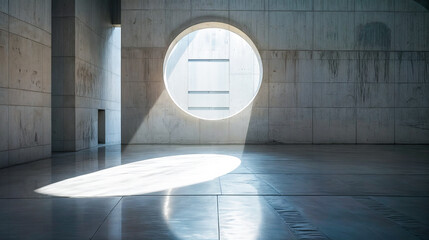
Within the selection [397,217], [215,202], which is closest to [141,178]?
[215,202]

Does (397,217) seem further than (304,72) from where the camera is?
No

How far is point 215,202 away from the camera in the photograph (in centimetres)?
542

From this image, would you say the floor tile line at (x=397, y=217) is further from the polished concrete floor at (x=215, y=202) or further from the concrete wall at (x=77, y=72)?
the concrete wall at (x=77, y=72)

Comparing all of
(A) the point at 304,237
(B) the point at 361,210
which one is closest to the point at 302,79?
(B) the point at 361,210

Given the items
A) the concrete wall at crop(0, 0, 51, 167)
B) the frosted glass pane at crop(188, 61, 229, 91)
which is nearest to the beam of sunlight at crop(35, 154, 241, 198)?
the concrete wall at crop(0, 0, 51, 167)

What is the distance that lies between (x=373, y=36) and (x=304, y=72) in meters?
3.49

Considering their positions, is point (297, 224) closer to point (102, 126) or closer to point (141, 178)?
point (141, 178)

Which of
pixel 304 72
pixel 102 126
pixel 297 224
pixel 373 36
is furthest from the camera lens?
pixel 102 126

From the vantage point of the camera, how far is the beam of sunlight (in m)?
6.20

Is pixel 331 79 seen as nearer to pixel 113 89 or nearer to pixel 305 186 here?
pixel 113 89

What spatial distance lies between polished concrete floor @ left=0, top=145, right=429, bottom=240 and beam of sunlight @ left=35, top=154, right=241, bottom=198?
0.06 ft

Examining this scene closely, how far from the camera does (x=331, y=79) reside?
17.2m

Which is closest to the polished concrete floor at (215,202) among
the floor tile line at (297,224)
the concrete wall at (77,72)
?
the floor tile line at (297,224)

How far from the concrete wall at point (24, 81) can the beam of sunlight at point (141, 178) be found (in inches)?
108
